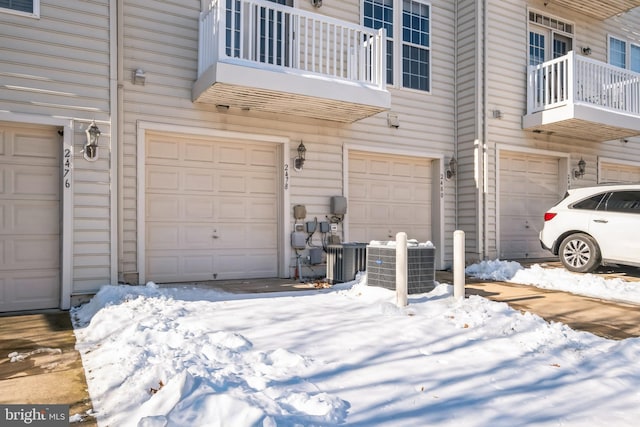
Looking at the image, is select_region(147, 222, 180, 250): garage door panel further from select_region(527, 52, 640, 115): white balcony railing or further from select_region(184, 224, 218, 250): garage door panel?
select_region(527, 52, 640, 115): white balcony railing

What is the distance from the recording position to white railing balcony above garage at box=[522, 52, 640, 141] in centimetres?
938

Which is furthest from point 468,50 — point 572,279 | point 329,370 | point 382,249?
point 329,370

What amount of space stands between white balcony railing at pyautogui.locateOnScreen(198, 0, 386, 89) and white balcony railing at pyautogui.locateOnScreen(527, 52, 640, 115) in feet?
13.9

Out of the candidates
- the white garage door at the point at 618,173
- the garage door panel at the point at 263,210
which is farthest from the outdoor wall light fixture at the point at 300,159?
the white garage door at the point at 618,173

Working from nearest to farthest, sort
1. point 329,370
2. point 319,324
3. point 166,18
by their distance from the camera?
point 329,370 < point 319,324 < point 166,18

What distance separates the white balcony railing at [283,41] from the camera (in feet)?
21.8

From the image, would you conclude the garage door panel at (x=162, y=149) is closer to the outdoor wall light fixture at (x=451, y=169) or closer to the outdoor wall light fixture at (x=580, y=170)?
the outdoor wall light fixture at (x=451, y=169)

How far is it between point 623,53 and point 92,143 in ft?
43.5

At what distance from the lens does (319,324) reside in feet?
14.3

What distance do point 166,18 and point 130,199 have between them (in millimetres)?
2816

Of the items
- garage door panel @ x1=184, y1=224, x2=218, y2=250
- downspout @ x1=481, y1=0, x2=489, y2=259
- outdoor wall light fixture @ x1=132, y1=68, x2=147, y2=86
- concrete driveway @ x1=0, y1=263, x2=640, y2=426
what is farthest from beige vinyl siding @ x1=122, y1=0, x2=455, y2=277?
concrete driveway @ x1=0, y1=263, x2=640, y2=426

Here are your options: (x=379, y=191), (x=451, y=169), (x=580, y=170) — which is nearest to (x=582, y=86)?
(x=580, y=170)

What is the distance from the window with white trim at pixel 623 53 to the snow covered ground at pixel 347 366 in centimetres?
1049

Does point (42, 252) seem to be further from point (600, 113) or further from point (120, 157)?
point (600, 113)
